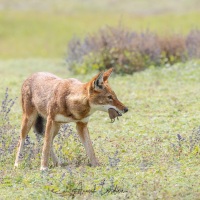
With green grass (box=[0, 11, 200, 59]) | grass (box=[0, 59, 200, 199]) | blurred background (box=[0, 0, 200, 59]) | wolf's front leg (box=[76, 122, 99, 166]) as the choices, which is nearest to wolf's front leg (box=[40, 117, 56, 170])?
grass (box=[0, 59, 200, 199])

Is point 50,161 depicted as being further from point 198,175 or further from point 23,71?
point 23,71

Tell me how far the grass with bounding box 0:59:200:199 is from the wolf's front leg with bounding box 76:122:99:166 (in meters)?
0.14

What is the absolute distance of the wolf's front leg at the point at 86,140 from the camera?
907cm

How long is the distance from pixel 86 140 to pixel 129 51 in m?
9.51

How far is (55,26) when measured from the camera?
32188 mm

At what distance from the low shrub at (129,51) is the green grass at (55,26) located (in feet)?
24.7

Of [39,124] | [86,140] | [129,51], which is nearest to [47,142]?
[86,140]

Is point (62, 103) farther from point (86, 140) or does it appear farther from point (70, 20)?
point (70, 20)

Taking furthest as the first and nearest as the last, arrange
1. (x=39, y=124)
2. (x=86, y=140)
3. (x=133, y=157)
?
(x=39, y=124) → (x=133, y=157) → (x=86, y=140)

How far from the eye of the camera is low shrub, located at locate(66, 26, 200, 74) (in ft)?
60.1

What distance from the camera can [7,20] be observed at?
32.8 metres

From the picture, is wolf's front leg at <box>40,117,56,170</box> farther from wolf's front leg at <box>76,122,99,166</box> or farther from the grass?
wolf's front leg at <box>76,122,99,166</box>

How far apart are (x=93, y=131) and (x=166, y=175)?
3731 mm

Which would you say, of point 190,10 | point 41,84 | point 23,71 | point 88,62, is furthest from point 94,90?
point 190,10
